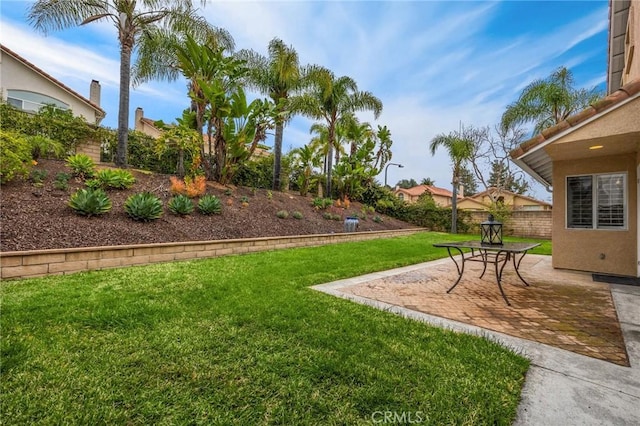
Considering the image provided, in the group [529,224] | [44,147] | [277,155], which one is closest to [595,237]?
[277,155]

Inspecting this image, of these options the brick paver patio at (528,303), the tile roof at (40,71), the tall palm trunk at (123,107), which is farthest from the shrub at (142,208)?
the tile roof at (40,71)

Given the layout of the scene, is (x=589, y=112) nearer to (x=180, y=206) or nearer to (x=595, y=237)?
(x=595, y=237)

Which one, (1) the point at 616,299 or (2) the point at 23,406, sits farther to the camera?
(1) the point at 616,299

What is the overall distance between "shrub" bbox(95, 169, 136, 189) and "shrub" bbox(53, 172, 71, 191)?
0.64m

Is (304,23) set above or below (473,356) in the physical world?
above

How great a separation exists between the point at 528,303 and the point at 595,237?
413 centimetres

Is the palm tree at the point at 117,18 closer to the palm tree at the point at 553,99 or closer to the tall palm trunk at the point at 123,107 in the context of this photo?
the tall palm trunk at the point at 123,107

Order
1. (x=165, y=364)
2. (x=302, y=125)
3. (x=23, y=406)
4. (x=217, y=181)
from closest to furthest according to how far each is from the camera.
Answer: (x=23, y=406)
(x=165, y=364)
(x=217, y=181)
(x=302, y=125)

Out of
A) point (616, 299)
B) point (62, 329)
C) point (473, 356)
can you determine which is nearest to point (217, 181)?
point (62, 329)

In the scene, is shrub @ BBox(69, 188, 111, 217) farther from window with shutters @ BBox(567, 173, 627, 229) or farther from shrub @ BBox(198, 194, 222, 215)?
window with shutters @ BBox(567, 173, 627, 229)

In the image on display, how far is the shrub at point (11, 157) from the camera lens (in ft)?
19.9

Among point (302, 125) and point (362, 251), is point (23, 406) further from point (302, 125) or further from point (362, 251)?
point (302, 125)

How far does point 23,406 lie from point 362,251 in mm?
8180

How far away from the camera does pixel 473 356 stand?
8.52ft
